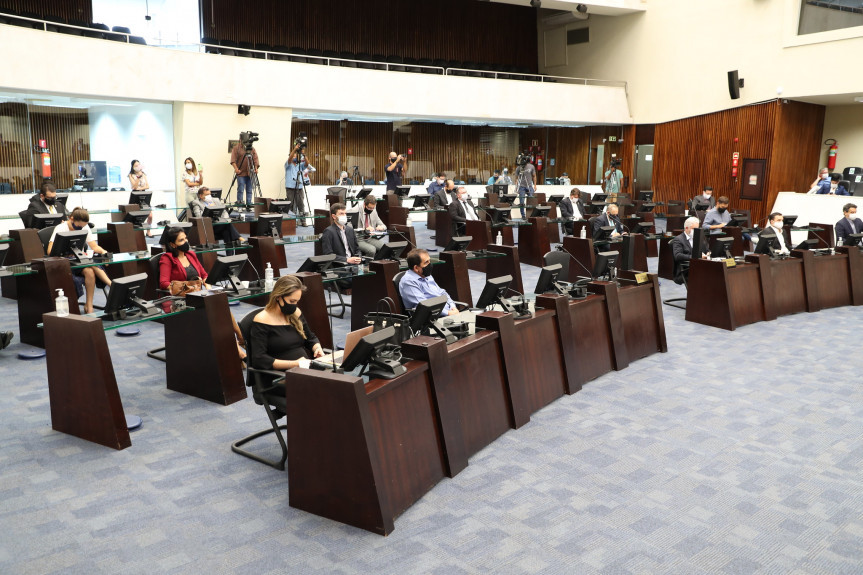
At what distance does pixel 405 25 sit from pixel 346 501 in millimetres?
18867

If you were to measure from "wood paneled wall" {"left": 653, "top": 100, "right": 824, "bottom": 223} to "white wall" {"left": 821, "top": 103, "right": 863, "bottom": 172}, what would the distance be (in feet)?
0.73

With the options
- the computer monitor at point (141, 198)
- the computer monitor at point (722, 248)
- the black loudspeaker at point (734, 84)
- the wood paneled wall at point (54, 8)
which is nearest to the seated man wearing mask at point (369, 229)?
the computer monitor at point (141, 198)

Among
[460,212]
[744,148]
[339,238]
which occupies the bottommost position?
[339,238]

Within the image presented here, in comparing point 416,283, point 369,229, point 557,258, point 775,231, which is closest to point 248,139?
point 369,229

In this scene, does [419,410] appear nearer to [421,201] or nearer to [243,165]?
[421,201]

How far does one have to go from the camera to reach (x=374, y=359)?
370cm

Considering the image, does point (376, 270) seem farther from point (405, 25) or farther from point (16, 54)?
point (405, 25)

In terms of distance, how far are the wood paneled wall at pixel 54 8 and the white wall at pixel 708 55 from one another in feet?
43.2

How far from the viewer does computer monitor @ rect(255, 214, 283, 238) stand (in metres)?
8.87

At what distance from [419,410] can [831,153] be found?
1629 centimetres

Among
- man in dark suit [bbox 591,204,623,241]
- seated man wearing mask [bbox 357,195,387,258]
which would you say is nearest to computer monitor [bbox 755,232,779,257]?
man in dark suit [bbox 591,204,623,241]

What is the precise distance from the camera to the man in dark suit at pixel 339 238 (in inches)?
293

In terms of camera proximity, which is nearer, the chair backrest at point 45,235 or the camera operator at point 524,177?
the chair backrest at point 45,235

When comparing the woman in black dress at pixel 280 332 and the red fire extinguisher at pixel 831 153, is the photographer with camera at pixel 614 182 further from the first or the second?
the woman in black dress at pixel 280 332
